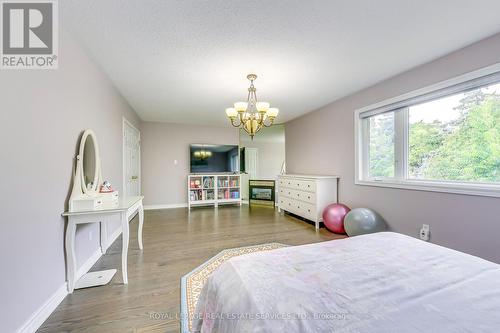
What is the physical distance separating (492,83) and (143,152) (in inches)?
238

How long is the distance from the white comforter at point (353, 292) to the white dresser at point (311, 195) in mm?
2423

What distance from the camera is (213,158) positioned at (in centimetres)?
568

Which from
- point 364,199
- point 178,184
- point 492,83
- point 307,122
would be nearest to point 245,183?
point 178,184

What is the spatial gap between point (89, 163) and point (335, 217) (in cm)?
334

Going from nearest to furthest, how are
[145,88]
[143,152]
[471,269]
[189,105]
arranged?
[471,269] → [145,88] → [189,105] → [143,152]

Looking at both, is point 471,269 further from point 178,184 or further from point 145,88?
point 178,184

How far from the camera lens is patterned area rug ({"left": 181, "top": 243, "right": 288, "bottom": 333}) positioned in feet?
4.84

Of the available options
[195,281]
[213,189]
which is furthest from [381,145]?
[213,189]

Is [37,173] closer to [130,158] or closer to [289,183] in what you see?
[130,158]

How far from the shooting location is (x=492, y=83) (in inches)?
78.4

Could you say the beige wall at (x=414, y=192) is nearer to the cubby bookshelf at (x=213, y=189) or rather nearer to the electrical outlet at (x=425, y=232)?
the electrical outlet at (x=425, y=232)

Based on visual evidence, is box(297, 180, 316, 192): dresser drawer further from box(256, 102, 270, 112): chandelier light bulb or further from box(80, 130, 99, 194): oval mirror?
A: box(80, 130, 99, 194): oval mirror

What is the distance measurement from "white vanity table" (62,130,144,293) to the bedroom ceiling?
3.35 feet

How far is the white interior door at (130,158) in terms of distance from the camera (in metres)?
3.63
